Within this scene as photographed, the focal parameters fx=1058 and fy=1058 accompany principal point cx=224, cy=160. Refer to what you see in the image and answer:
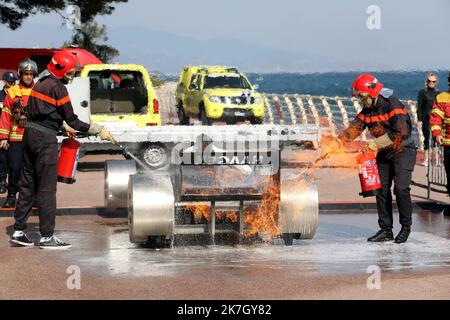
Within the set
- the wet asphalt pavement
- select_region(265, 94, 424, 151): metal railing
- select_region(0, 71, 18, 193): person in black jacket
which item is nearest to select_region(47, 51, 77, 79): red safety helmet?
the wet asphalt pavement

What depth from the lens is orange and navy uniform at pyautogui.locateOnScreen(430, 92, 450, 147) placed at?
13.3 meters

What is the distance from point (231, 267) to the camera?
9.86 metres

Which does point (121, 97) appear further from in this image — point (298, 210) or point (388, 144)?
point (298, 210)

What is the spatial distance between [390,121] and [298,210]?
148 cm

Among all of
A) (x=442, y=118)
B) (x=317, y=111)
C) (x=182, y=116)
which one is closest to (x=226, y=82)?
(x=317, y=111)

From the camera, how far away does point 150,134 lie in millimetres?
15953

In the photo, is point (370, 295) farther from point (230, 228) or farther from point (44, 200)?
point (44, 200)

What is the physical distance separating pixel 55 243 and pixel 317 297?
3.76 metres

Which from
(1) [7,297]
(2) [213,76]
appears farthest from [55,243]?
(2) [213,76]

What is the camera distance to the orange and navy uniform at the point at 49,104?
1108cm

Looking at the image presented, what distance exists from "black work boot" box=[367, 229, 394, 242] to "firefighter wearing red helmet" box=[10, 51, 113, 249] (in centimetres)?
333

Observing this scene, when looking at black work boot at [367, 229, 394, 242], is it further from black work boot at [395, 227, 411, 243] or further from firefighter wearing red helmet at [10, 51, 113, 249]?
A: firefighter wearing red helmet at [10, 51, 113, 249]

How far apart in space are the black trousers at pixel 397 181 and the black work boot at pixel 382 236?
5cm
